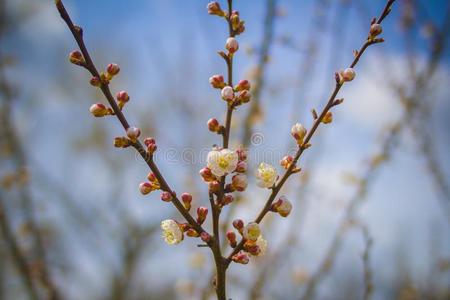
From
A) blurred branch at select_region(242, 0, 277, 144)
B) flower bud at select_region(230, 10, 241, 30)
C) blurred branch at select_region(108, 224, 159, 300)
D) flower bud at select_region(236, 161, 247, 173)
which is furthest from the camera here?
blurred branch at select_region(108, 224, 159, 300)

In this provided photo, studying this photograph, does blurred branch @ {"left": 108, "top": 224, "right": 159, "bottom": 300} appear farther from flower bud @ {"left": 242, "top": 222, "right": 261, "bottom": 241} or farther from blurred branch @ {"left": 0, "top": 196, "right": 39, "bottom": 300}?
flower bud @ {"left": 242, "top": 222, "right": 261, "bottom": 241}

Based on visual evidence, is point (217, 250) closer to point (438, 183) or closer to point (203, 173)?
point (203, 173)

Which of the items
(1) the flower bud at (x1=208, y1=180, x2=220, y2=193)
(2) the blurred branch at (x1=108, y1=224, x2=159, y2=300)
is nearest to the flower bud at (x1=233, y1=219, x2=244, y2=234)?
(1) the flower bud at (x1=208, y1=180, x2=220, y2=193)

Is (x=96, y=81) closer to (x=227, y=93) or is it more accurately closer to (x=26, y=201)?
(x=227, y=93)

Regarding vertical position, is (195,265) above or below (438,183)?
below

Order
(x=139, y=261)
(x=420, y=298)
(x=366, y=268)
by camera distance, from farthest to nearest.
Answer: (x=139, y=261) < (x=420, y=298) < (x=366, y=268)

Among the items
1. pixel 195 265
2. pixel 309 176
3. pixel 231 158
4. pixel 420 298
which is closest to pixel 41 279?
pixel 195 265

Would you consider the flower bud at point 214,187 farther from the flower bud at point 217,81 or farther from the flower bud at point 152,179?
the flower bud at point 217,81
